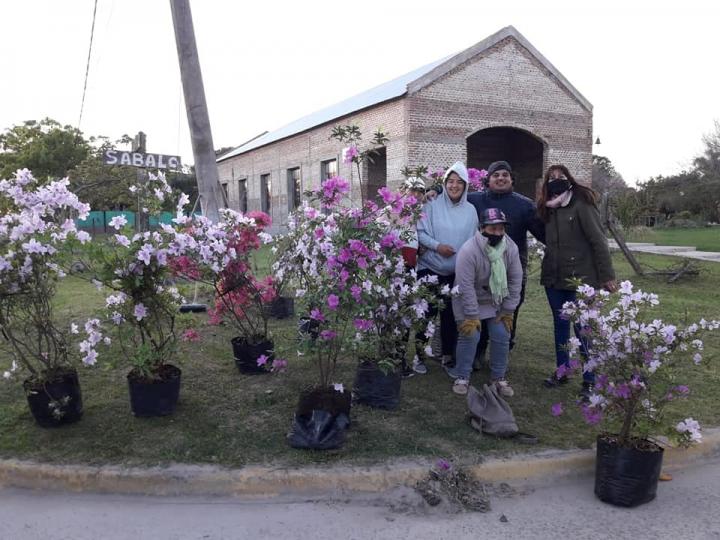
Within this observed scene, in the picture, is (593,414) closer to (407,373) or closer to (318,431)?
(318,431)

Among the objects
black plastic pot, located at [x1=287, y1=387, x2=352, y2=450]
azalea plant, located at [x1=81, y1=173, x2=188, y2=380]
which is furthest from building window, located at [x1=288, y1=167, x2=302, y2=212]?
black plastic pot, located at [x1=287, y1=387, x2=352, y2=450]

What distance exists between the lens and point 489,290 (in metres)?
4.38

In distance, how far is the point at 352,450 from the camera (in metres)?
3.60

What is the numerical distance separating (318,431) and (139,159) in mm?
5436

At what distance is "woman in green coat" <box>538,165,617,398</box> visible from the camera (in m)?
4.45

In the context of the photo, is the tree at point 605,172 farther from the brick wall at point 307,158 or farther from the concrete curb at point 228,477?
the concrete curb at point 228,477

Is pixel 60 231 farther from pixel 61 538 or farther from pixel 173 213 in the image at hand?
pixel 61 538

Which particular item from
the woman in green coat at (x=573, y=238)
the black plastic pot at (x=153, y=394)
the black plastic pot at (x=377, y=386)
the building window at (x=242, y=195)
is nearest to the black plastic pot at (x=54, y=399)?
the black plastic pot at (x=153, y=394)

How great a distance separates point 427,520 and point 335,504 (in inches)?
21.0

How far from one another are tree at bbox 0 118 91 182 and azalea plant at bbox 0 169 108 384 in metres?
36.3

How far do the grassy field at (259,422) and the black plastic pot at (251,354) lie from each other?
10cm

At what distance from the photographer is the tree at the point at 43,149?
3634 cm

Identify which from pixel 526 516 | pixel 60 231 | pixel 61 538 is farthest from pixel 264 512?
pixel 60 231

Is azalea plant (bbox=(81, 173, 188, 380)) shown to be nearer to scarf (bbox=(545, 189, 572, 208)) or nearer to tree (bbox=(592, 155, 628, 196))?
scarf (bbox=(545, 189, 572, 208))
